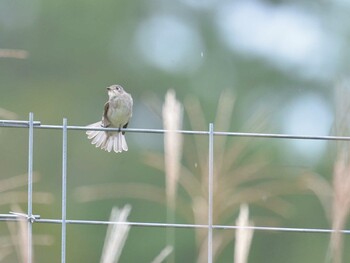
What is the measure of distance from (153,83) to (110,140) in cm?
326

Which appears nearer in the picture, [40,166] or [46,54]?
[40,166]

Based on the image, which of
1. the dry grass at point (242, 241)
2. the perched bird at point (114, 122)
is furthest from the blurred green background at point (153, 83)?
the dry grass at point (242, 241)

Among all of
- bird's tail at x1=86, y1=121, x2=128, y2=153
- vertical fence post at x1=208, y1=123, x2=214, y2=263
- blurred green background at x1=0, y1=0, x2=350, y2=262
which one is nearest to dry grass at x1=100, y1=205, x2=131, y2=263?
vertical fence post at x1=208, y1=123, x2=214, y2=263

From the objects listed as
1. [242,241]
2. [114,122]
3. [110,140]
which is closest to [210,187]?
[242,241]

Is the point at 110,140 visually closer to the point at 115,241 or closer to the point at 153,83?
the point at 115,241

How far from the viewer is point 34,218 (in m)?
2.26

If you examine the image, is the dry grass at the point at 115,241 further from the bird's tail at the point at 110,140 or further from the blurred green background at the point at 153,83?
the blurred green background at the point at 153,83

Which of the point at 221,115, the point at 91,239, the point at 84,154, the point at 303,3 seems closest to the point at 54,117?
the point at 84,154

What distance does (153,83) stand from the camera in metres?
6.44

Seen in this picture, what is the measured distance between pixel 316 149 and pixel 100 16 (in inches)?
58.9

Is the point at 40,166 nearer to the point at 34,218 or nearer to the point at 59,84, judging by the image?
the point at 59,84

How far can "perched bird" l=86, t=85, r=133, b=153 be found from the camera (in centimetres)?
316

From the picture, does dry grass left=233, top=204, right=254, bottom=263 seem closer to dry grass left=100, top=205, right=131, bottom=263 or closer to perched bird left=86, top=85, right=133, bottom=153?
dry grass left=100, top=205, right=131, bottom=263

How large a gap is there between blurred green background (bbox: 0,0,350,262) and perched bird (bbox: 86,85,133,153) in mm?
2045
